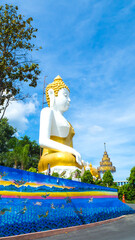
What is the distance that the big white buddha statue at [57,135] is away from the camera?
9.35 meters

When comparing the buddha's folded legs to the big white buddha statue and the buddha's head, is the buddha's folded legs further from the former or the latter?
the buddha's head

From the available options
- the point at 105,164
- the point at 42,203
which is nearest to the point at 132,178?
the point at 42,203

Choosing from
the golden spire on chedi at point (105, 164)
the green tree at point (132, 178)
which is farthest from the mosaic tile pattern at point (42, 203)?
the golden spire on chedi at point (105, 164)

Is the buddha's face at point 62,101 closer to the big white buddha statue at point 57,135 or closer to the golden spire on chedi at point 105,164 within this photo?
the big white buddha statue at point 57,135

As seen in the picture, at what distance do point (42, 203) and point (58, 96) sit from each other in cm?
729

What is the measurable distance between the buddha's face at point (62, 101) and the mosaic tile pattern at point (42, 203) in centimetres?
559

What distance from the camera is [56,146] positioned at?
31.3 feet

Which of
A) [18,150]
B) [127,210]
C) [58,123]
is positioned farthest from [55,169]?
[18,150]

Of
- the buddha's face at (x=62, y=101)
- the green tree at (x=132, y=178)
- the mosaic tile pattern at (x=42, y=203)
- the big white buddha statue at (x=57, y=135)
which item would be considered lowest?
the mosaic tile pattern at (x=42, y=203)

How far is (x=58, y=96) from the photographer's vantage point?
11.4 m

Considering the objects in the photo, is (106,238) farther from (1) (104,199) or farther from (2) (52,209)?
(1) (104,199)

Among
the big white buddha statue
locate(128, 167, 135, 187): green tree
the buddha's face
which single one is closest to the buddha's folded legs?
the big white buddha statue

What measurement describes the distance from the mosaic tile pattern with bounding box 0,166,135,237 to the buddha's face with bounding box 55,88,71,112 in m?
5.59

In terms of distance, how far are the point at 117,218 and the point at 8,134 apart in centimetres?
2139
